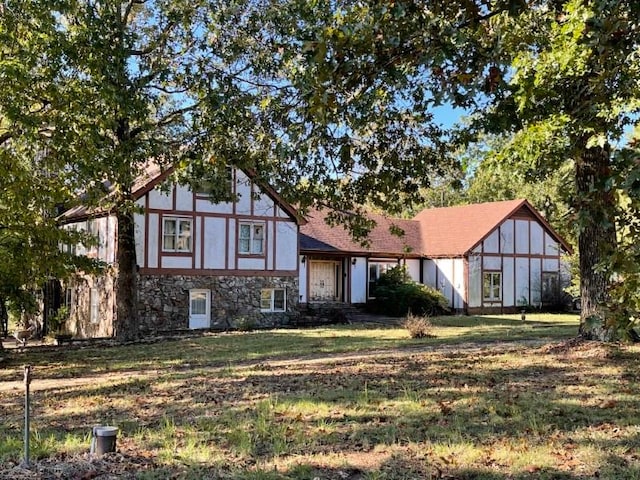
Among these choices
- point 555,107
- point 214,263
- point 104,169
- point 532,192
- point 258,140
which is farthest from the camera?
point 532,192

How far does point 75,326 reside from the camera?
2605 cm

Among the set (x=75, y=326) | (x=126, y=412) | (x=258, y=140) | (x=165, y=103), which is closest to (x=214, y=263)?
(x=75, y=326)

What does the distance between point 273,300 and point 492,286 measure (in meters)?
12.0

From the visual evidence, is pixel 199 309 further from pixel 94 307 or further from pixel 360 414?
pixel 360 414

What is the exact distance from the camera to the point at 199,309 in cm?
2512

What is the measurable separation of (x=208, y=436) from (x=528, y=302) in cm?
2958

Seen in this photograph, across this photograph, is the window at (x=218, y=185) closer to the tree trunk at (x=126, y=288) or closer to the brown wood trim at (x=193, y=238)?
the tree trunk at (x=126, y=288)

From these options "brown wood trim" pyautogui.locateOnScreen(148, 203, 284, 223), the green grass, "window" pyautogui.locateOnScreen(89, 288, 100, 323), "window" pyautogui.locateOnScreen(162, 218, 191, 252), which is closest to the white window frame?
"window" pyautogui.locateOnScreen(162, 218, 191, 252)

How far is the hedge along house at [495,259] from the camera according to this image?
105 ft

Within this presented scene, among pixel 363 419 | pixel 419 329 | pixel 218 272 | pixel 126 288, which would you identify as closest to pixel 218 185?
pixel 363 419

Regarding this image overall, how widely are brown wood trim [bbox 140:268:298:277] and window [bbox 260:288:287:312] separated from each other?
0.66 metres

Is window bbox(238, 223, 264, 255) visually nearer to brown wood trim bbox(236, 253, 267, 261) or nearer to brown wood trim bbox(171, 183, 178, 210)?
brown wood trim bbox(236, 253, 267, 261)

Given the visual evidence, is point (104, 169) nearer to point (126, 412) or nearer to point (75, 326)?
point (126, 412)

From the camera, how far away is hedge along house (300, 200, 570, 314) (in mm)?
30656
